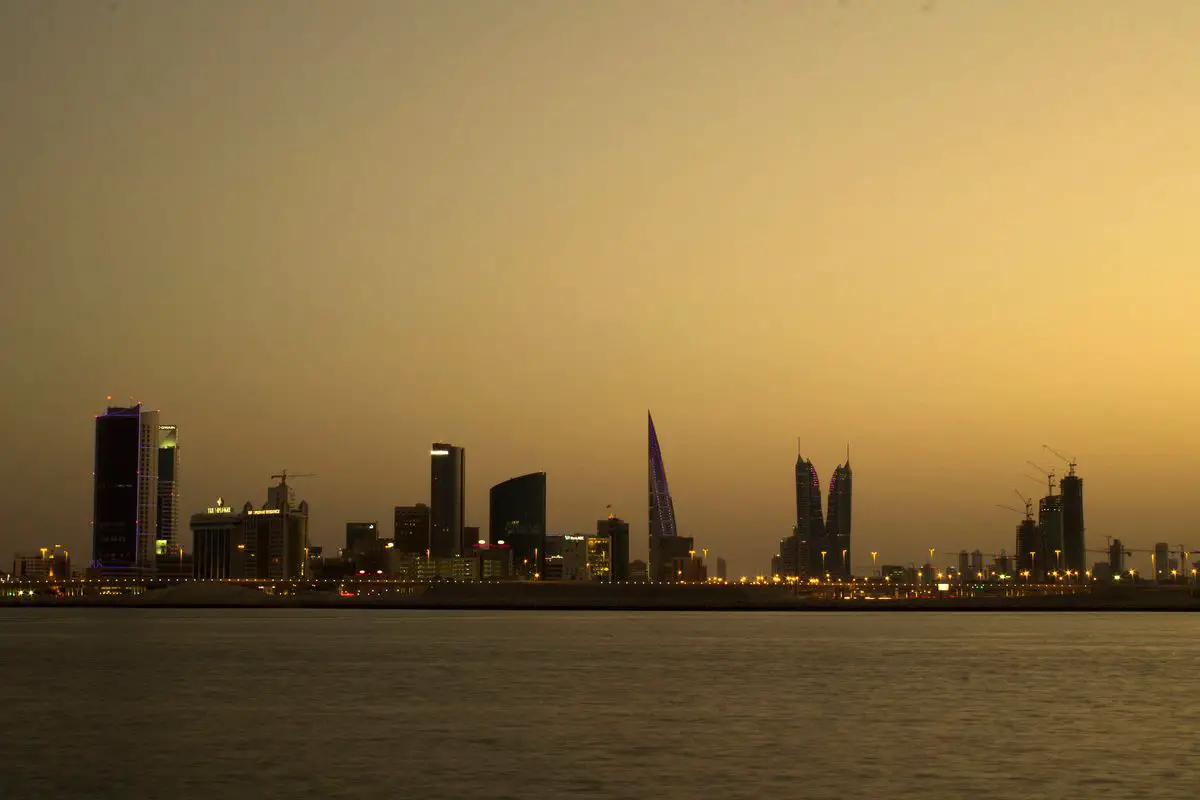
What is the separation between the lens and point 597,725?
49.0 meters

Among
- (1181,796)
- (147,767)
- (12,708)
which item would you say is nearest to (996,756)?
(1181,796)

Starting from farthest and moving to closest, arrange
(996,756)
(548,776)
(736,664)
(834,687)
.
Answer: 1. (736,664)
2. (834,687)
3. (996,756)
4. (548,776)

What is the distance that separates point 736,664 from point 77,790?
185ft

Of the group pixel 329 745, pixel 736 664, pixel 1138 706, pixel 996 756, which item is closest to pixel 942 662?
pixel 736 664

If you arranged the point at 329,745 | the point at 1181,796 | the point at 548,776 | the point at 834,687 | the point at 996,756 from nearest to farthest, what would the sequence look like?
1. the point at 1181,796
2. the point at 548,776
3. the point at 996,756
4. the point at 329,745
5. the point at 834,687

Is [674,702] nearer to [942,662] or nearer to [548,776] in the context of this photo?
[548,776]

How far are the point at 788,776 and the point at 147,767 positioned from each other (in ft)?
59.8

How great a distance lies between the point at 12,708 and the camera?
56094 mm

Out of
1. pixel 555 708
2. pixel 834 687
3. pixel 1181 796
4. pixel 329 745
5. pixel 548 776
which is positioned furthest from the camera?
pixel 834 687

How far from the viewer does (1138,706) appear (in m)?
56.9

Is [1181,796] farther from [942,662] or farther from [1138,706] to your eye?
[942,662]

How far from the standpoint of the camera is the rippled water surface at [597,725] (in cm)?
3528

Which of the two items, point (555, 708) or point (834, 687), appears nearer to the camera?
point (555, 708)

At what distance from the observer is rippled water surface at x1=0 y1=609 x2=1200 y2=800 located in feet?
116
